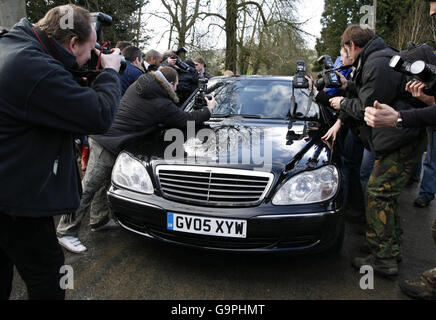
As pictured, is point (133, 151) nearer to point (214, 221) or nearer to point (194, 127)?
point (194, 127)

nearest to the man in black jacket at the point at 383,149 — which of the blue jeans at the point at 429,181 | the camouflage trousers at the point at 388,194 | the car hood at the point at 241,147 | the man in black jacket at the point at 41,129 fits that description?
the camouflage trousers at the point at 388,194

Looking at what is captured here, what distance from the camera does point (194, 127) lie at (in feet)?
10.3

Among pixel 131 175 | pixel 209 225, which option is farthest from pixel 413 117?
pixel 131 175

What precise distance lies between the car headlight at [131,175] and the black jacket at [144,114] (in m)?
0.27

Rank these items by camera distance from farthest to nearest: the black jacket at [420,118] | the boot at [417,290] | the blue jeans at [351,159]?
the blue jeans at [351,159] → the boot at [417,290] → the black jacket at [420,118]

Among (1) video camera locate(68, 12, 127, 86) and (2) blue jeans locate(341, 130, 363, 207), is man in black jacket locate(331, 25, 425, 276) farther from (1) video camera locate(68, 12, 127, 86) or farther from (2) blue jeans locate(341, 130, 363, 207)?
(1) video camera locate(68, 12, 127, 86)

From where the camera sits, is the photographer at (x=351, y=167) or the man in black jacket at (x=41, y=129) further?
the photographer at (x=351, y=167)

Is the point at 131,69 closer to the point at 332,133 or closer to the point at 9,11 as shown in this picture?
the point at 332,133

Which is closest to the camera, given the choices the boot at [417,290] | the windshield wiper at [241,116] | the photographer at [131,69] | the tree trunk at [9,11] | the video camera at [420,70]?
the video camera at [420,70]

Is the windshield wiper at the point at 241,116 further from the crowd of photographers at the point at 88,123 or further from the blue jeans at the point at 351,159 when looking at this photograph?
the blue jeans at the point at 351,159

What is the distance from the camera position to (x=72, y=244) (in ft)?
9.41

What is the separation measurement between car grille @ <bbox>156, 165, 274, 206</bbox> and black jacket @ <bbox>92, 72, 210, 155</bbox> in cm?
78

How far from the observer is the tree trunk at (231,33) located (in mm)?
13314

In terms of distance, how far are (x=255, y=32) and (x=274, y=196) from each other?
45.0 ft
